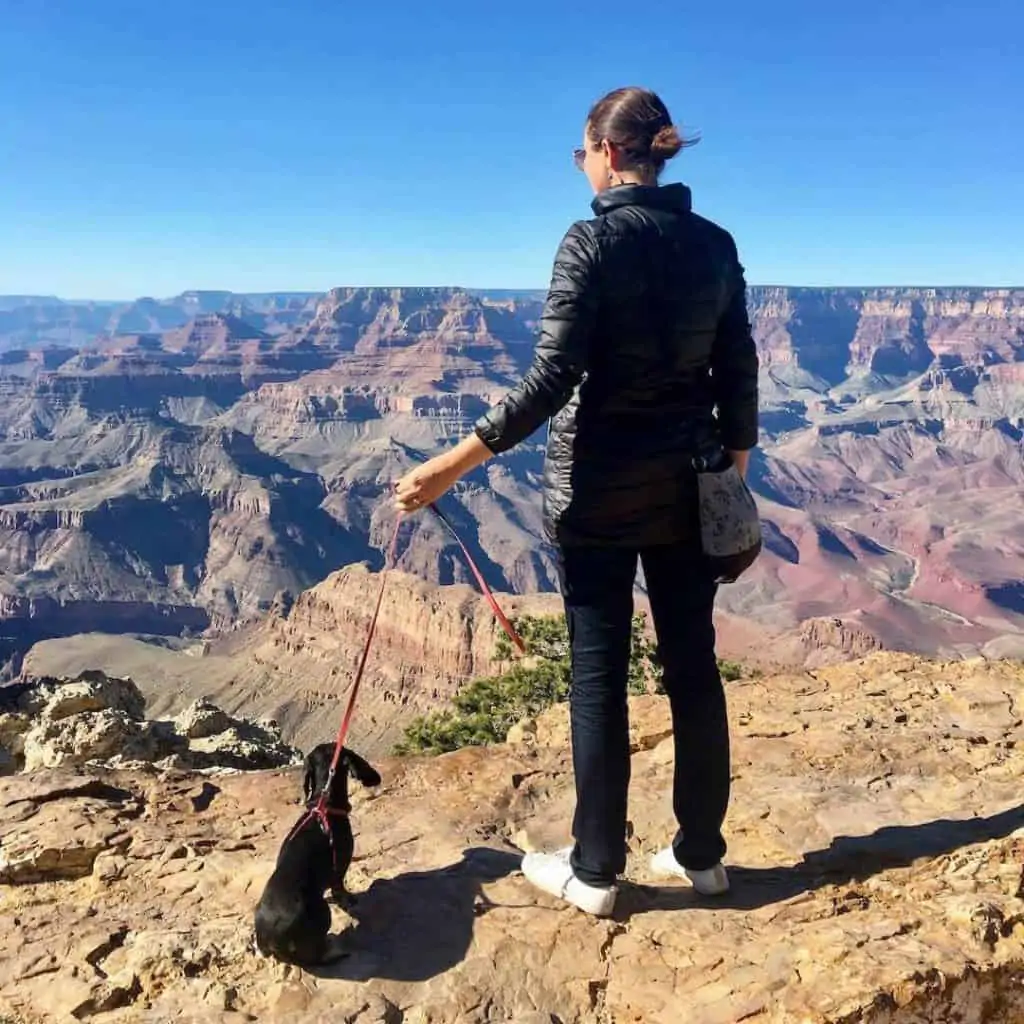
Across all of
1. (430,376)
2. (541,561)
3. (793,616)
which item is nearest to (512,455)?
(430,376)

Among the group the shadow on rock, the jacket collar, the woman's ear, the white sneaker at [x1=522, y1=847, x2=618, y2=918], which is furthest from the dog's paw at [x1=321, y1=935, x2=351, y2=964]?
the woman's ear

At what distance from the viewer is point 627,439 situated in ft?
9.74

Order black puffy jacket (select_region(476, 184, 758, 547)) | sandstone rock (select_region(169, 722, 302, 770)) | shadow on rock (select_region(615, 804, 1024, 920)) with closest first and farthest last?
black puffy jacket (select_region(476, 184, 758, 547)) → shadow on rock (select_region(615, 804, 1024, 920)) → sandstone rock (select_region(169, 722, 302, 770))

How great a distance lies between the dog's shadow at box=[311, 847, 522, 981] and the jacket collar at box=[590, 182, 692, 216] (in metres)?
2.74

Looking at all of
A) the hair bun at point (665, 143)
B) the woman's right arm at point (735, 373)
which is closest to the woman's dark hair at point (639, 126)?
the hair bun at point (665, 143)

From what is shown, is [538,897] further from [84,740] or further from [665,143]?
[84,740]

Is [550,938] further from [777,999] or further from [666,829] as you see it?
[666,829]

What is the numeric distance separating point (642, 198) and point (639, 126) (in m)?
0.24

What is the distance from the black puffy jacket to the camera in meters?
2.79

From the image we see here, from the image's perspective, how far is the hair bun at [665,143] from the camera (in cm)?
292

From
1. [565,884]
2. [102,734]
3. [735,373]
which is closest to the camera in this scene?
[735,373]

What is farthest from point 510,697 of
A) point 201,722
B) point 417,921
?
point 417,921

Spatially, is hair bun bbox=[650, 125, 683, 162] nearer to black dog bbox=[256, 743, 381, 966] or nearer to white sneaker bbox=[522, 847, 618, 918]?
white sneaker bbox=[522, 847, 618, 918]

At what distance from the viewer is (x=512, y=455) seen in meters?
181
